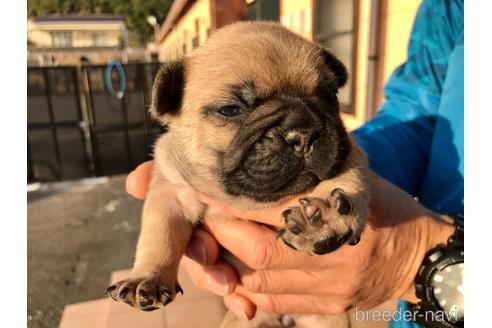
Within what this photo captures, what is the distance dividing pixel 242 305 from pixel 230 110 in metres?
0.94

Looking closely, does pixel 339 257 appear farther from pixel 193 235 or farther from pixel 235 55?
pixel 235 55

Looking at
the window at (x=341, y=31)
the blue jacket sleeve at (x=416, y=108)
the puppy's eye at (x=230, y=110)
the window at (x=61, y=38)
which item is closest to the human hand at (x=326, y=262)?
the puppy's eye at (x=230, y=110)

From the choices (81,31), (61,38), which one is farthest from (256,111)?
(61,38)

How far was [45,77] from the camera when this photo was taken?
8.20 metres

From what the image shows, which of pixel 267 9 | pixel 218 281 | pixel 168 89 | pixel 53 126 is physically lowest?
pixel 218 281

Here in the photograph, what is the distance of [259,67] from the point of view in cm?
162

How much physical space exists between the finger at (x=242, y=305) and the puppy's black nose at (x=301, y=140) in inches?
33.9

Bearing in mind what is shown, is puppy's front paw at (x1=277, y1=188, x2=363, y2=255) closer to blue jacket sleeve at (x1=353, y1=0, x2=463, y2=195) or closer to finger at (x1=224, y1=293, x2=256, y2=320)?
finger at (x1=224, y1=293, x2=256, y2=320)

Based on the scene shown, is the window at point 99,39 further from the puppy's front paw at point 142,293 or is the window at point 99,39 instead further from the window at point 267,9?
the puppy's front paw at point 142,293

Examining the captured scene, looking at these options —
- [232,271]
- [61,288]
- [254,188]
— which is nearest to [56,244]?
[61,288]

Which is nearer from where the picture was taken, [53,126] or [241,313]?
[241,313]

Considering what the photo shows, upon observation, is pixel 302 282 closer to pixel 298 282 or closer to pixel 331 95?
pixel 298 282
